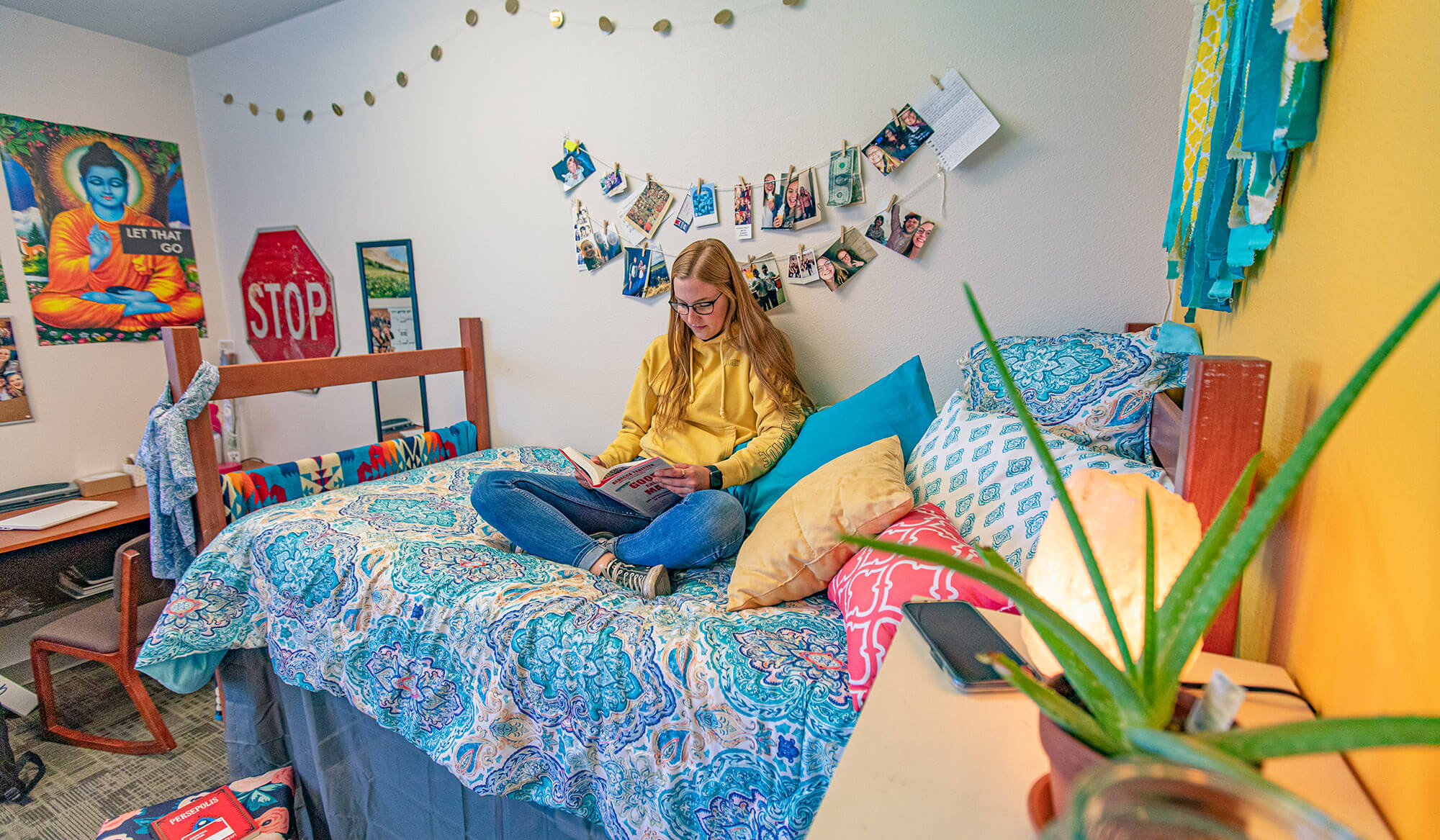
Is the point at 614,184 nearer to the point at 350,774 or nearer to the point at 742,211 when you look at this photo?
the point at 742,211

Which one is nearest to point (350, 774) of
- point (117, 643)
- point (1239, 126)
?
point (117, 643)

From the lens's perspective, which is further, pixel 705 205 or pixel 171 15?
pixel 171 15

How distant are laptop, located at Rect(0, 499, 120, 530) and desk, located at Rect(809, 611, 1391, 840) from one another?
2.87 m

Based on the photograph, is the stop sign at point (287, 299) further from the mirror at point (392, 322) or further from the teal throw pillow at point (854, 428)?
the teal throw pillow at point (854, 428)

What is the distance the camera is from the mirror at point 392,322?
2602mm

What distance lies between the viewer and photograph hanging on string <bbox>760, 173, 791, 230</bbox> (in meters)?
1.82

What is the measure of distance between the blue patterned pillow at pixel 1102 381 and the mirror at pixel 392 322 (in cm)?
220

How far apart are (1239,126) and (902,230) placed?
0.98 m

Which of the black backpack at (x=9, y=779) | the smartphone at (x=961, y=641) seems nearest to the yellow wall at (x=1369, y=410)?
the smartphone at (x=961, y=641)

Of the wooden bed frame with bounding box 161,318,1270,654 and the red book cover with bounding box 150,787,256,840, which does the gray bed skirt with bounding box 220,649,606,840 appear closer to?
the red book cover with bounding box 150,787,256,840

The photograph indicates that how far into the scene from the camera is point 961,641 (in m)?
0.67

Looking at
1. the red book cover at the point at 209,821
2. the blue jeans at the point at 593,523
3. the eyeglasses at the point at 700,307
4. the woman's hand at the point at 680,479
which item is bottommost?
the red book cover at the point at 209,821

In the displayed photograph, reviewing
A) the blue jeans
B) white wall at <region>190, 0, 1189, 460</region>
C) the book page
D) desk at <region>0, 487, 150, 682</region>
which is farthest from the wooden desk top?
the book page

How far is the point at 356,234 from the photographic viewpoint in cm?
268
